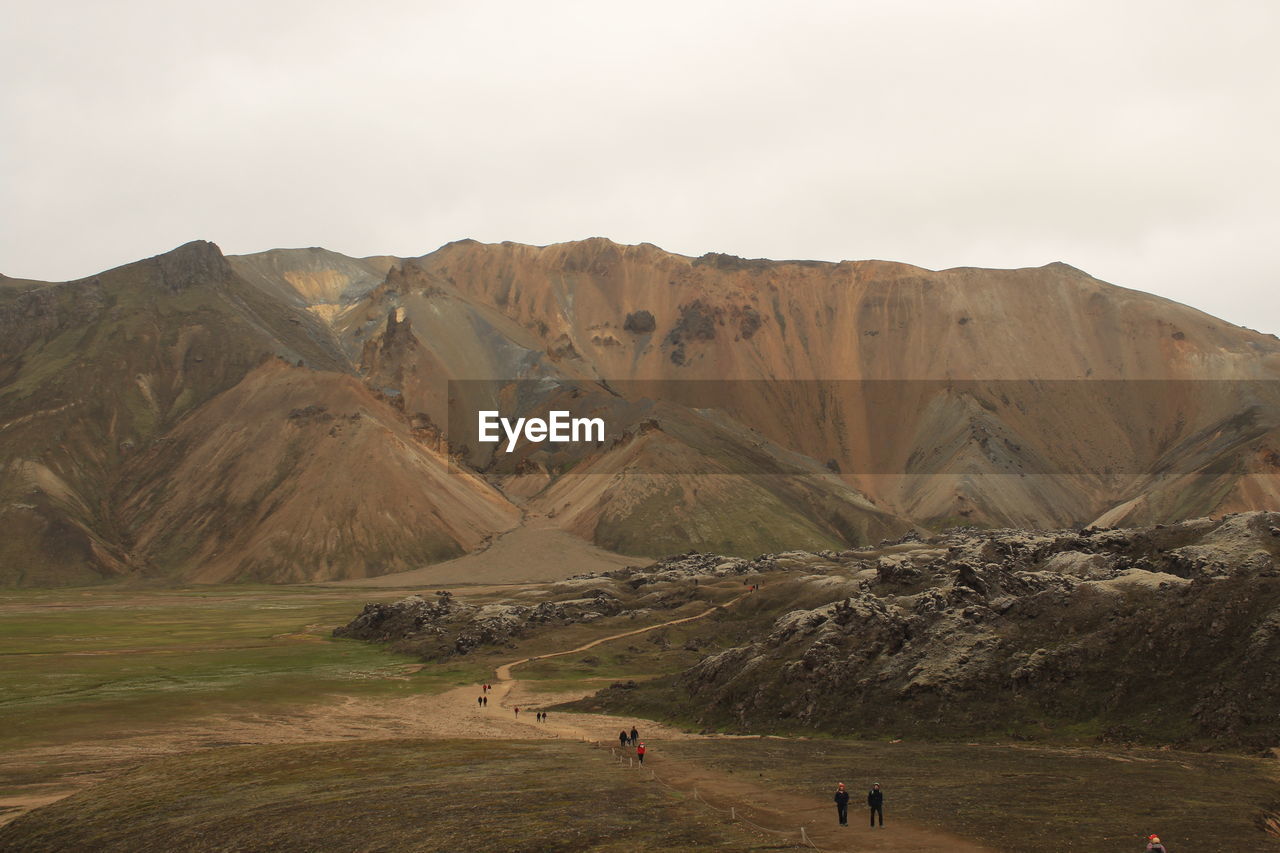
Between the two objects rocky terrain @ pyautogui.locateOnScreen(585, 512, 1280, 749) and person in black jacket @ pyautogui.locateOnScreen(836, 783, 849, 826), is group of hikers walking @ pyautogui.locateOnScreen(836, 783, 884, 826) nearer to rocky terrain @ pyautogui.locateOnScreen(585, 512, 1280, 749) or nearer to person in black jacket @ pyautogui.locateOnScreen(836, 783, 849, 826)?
person in black jacket @ pyautogui.locateOnScreen(836, 783, 849, 826)

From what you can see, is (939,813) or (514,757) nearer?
(939,813)

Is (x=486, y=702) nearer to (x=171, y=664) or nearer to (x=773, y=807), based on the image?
(x=171, y=664)

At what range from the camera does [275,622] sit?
12950 cm

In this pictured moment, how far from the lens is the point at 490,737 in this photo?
62.3 m

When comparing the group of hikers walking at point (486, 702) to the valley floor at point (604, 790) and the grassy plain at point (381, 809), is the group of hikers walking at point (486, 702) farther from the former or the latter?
the grassy plain at point (381, 809)

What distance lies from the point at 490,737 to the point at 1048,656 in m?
32.0

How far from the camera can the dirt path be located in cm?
3459

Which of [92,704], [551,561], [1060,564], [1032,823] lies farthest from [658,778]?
[551,561]

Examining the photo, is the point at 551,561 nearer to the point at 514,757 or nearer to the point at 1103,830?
the point at 514,757

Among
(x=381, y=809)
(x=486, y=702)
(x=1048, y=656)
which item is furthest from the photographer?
(x=486, y=702)

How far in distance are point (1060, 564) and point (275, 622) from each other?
311ft

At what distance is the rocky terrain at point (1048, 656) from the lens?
48219 millimetres

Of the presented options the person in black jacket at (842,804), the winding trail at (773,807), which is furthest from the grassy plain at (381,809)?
the person in black jacket at (842,804)

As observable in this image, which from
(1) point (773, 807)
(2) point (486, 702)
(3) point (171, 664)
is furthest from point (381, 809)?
(3) point (171, 664)
